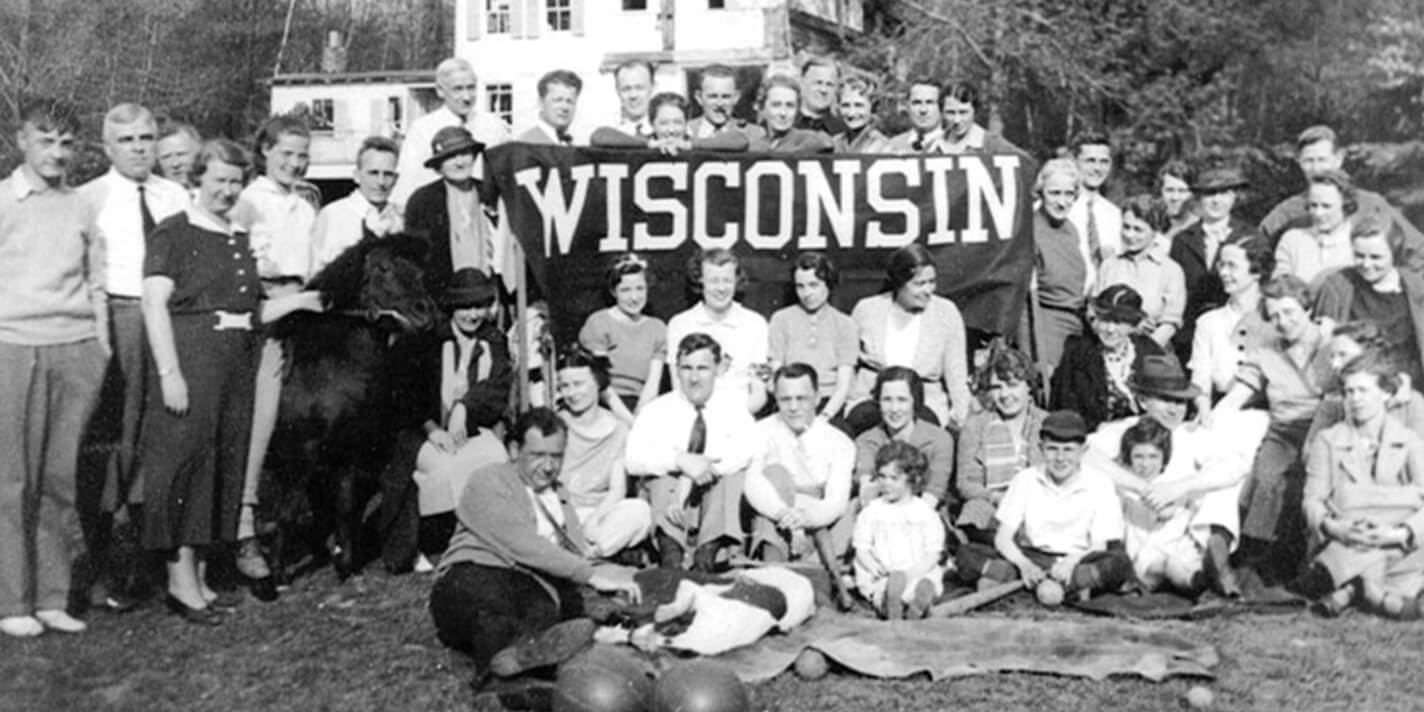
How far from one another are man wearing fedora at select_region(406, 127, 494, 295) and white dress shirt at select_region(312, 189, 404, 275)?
0.14 metres

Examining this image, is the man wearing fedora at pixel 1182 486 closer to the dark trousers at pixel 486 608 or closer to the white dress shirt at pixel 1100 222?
the white dress shirt at pixel 1100 222

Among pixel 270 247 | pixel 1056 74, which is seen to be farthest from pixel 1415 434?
pixel 1056 74

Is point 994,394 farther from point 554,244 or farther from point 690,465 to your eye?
point 554,244

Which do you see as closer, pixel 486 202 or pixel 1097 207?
pixel 486 202

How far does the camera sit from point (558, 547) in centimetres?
556

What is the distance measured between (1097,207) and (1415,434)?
246 cm

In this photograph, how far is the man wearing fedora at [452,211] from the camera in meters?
7.13

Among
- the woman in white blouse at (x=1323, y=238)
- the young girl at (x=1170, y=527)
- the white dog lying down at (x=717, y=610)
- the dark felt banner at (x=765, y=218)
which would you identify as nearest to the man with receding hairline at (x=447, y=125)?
the dark felt banner at (x=765, y=218)

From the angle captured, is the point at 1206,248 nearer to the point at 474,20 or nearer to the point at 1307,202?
the point at 1307,202

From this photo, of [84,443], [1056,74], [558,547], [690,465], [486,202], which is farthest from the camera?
[1056,74]

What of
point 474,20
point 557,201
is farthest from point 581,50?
point 557,201

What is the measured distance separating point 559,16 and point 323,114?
619cm

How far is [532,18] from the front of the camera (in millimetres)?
32031

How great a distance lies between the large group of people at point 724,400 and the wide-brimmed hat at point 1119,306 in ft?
0.06
